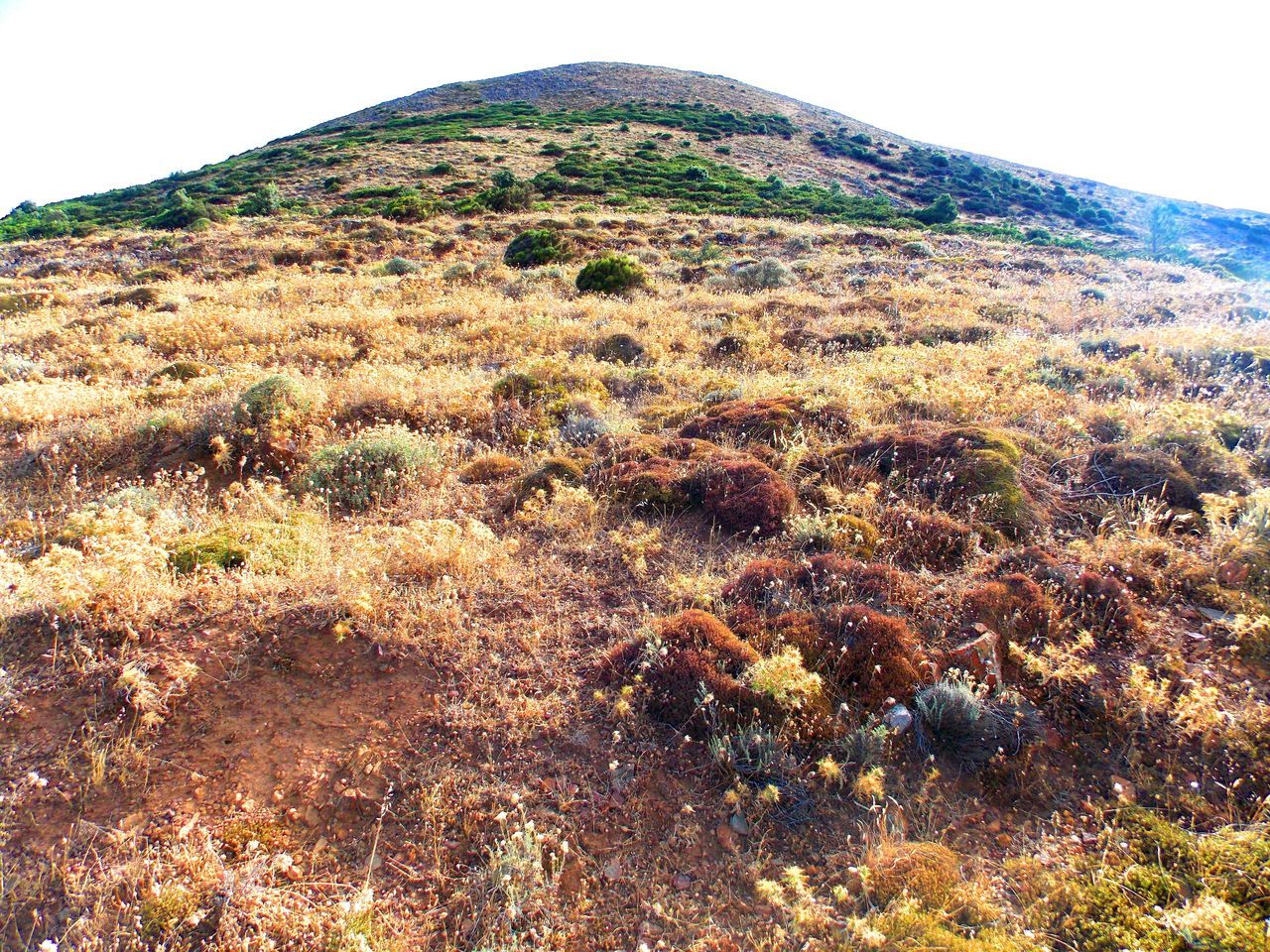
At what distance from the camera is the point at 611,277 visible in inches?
579

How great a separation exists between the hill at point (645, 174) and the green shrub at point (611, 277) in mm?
14920

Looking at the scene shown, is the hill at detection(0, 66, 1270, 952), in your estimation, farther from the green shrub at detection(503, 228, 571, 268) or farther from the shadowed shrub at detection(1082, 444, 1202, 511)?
the green shrub at detection(503, 228, 571, 268)

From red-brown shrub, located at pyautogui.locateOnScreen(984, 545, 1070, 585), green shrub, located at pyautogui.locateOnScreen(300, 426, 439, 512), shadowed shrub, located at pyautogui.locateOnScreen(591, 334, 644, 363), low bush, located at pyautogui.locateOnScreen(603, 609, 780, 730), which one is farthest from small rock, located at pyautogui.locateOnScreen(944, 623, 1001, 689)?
shadowed shrub, located at pyautogui.locateOnScreen(591, 334, 644, 363)

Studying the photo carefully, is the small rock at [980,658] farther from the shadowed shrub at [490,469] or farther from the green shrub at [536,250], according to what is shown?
the green shrub at [536,250]

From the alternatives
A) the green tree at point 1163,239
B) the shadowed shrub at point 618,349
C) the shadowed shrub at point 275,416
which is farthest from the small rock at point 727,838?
the green tree at point 1163,239

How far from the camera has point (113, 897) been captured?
2.37m

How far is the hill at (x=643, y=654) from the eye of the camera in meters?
2.46

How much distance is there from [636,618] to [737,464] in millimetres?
1975

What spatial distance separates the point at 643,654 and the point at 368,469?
3.47 m

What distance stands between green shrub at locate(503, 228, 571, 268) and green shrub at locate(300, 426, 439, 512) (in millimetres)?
13519

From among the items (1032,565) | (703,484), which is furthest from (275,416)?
(1032,565)

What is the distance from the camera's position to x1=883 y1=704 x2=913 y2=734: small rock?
3154 mm

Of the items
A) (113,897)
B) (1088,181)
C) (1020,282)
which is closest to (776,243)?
(1020,282)

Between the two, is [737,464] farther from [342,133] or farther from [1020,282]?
[342,133]
